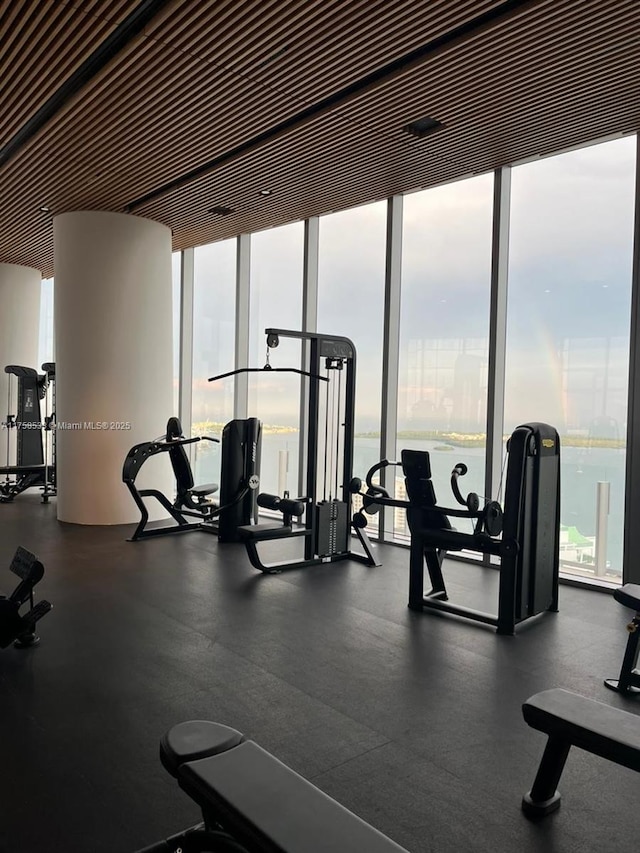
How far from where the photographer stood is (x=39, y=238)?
928cm

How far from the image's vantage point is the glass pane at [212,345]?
30.3ft

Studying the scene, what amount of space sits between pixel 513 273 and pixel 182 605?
161 inches

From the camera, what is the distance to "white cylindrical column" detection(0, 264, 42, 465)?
10906mm

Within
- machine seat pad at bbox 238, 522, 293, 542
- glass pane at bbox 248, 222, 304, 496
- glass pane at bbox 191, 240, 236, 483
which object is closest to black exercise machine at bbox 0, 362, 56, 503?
glass pane at bbox 191, 240, 236, 483

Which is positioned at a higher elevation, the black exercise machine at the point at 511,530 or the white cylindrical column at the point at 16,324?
the white cylindrical column at the point at 16,324

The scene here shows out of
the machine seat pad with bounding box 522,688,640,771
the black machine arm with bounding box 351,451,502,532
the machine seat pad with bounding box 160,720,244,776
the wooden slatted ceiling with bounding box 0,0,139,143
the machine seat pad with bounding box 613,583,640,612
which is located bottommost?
the machine seat pad with bounding box 522,688,640,771

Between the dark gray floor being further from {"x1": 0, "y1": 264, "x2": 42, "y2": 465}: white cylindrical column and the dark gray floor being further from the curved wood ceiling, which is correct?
{"x1": 0, "y1": 264, "x2": 42, "y2": 465}: white cylindrical column

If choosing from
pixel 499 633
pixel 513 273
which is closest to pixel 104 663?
pixel 499 633

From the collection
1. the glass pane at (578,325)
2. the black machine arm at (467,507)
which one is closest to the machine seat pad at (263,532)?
the black machine arm at (467,507)

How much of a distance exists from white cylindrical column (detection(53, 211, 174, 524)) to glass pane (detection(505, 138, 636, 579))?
14.0 feet

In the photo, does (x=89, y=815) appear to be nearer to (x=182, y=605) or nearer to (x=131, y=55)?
(x=182, y=605)

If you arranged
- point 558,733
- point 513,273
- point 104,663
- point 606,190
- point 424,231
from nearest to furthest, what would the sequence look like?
point 558,733 < point 104,663 < point 606,190 < point 513,273 < point 424,231

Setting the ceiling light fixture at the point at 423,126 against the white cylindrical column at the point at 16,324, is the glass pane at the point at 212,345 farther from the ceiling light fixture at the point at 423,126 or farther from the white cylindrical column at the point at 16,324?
the ceiling light fixture at the point at 423,126

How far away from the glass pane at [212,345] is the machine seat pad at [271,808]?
24.9ft
